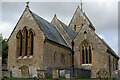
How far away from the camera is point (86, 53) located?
94.4 feet

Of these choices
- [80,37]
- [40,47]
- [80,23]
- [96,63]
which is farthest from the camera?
[80,23]

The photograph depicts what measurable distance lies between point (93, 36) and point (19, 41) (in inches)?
A: 462

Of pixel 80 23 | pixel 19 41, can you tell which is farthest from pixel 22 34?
pixel 80 23

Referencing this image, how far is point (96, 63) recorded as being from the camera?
89.7 ft

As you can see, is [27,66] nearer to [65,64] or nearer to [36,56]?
[36,56]

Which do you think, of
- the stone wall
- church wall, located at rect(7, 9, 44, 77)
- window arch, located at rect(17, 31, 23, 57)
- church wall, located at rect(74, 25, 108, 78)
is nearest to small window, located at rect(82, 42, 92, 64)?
church wall, located at rect(74, 25, 108, 78)

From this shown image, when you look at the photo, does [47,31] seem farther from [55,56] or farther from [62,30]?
[62,30]

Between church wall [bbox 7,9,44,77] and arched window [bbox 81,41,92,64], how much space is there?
28.0ft

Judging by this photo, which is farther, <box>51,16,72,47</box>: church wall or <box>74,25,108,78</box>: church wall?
<box>51,16,72,47</box>: church wall

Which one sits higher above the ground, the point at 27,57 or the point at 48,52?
the point at 48,52

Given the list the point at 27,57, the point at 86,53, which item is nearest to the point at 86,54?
the point at 86,53

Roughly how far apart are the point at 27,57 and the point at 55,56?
4.17 m

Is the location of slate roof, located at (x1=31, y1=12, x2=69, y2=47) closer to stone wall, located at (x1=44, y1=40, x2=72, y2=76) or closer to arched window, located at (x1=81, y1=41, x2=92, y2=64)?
stone wall, located at (x1=44, y1=40, x2=72, y2=76)

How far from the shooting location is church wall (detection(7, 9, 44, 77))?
23364 millimetres
